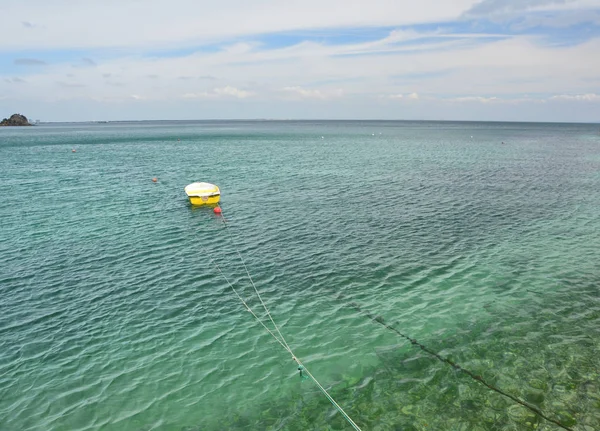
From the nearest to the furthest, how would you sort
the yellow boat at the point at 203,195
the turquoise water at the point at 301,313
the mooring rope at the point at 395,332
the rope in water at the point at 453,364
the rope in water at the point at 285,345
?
the rope in water at the point at 453,364, the mooring rope at the point at 395,332, the rope in water at the point at 285,345, the turquoise water at the point at 301,313, the yellow boat at the point at 203,195

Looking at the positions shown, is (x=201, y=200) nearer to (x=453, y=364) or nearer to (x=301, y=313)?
(x=301, y=313)

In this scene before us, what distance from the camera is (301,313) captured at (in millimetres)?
19344

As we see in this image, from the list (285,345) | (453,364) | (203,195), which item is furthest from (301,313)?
(203,195)

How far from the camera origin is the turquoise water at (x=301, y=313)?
43.4 feet

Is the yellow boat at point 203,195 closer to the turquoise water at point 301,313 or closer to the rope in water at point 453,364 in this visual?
the turquoise water at point 301,313

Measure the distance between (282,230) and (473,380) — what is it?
20864 millimetres

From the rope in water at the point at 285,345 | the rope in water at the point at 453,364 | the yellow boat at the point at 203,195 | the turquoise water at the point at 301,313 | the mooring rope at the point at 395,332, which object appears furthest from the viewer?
the yellow boat at the point at 203,195

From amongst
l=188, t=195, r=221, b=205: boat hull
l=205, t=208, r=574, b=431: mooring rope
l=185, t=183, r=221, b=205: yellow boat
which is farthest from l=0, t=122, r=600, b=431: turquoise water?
l=185, t=183, r=221, b=205: yellow boat

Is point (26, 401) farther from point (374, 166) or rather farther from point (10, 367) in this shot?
point (374, 166)

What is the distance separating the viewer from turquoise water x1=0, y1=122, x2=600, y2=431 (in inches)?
521

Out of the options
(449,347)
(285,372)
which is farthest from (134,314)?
(449,347)

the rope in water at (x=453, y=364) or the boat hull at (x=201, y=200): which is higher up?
the boat hull at (x=201, y=200)

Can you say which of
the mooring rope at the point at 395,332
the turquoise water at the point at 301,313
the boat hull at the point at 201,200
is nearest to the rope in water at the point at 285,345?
the mooring rope at the point at 395,332

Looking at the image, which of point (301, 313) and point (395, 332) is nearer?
point (395, 332)
